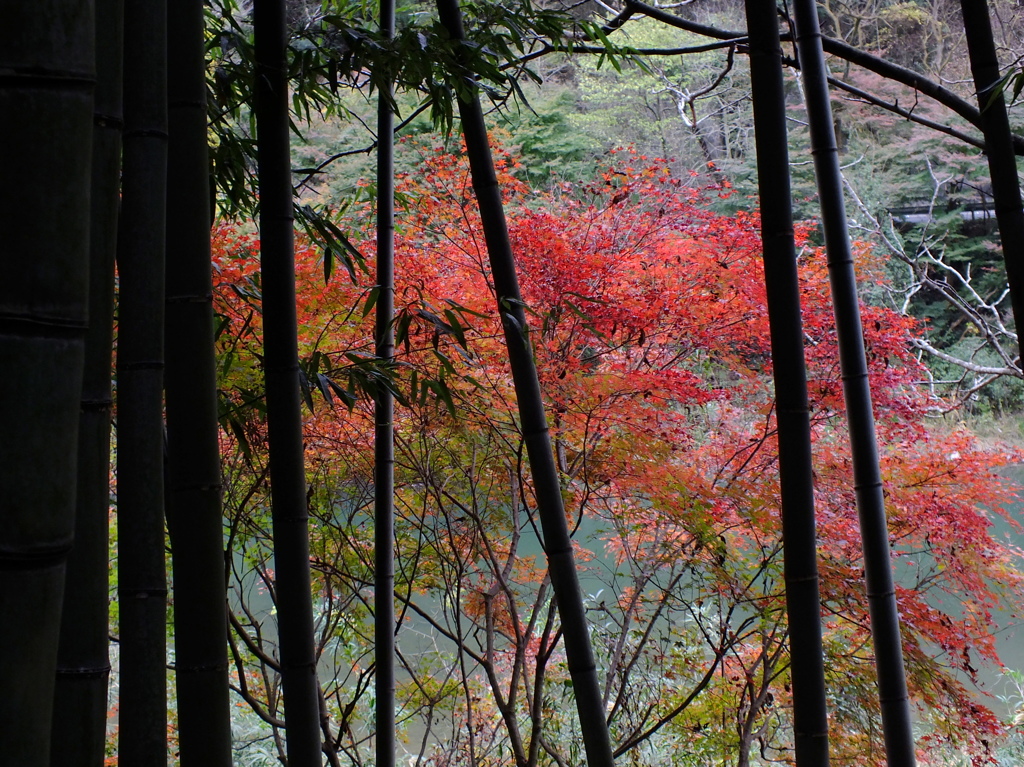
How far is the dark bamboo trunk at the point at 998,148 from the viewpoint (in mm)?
1537

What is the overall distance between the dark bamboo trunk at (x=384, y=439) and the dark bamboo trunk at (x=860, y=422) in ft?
4.28

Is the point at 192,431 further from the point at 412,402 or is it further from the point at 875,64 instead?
the point at 875,64

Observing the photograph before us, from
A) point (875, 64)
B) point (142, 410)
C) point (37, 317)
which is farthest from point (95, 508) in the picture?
point (875, 64)

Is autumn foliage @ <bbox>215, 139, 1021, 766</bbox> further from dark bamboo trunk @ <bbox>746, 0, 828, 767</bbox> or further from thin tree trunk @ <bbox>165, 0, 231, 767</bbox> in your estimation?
thin tree trunk @ <bbox>165, 0, 231, 767</bbox>

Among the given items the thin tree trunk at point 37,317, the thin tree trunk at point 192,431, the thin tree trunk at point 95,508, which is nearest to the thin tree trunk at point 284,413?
the thin tree trunk at point 192,431

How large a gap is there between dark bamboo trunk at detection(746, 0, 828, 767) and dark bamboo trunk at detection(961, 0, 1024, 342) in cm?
35

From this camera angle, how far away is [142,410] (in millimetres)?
1238

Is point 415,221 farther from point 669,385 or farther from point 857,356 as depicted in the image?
point 857,356

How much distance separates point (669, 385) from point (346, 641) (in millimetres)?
2387

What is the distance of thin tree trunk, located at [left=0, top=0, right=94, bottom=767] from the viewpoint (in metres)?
0.75

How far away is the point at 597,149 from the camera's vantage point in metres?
14.8

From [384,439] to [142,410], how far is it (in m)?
1.79

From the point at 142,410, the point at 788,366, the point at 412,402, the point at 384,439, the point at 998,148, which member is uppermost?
the point at 412,402

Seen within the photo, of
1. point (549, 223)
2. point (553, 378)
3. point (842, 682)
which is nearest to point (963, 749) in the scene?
point (842, 682)
